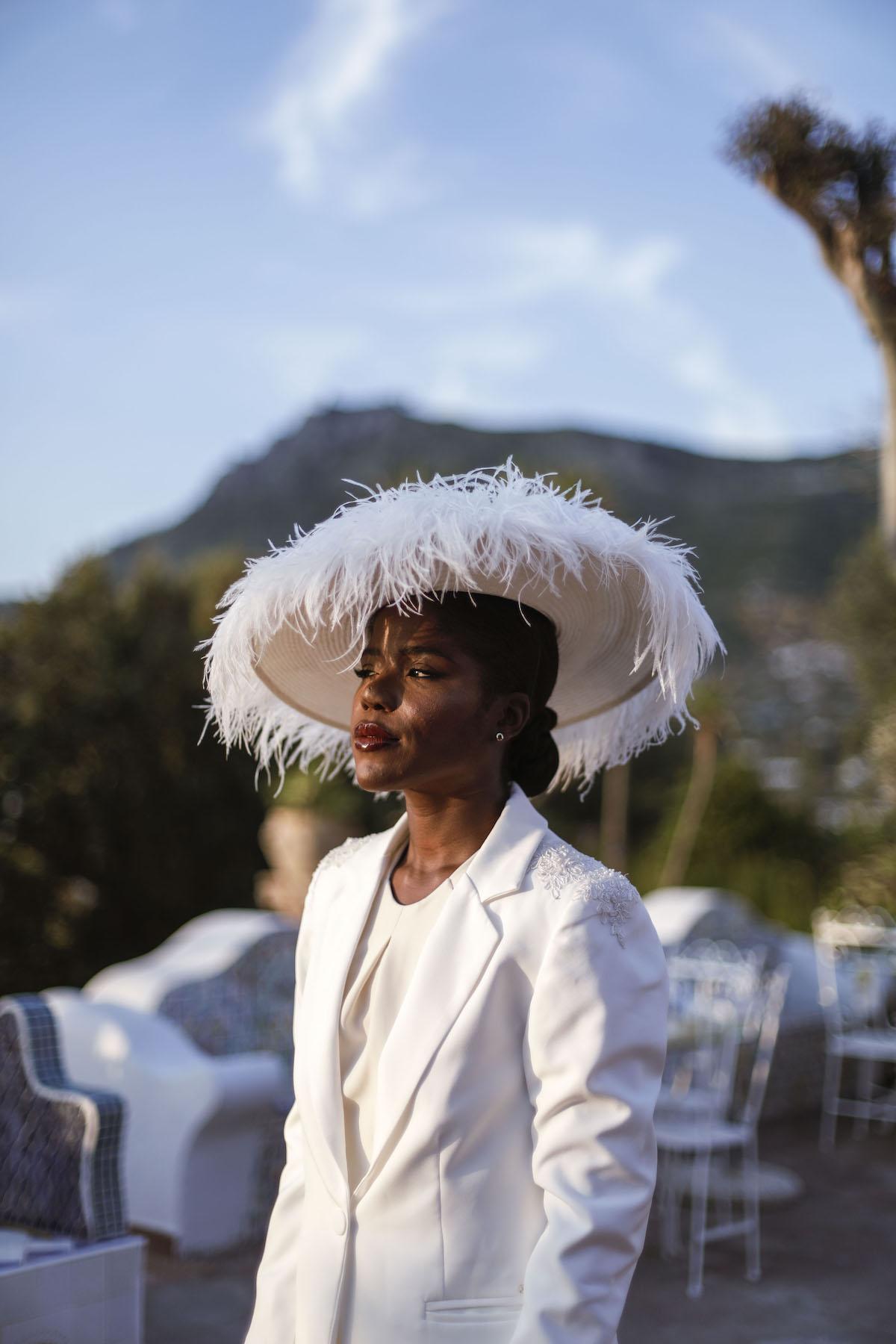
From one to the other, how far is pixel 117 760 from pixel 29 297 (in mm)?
7142

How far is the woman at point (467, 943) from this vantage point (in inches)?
49.4

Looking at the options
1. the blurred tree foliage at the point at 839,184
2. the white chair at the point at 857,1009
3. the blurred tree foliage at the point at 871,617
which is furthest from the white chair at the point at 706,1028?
the blurred tree foliage at the point at 871,617

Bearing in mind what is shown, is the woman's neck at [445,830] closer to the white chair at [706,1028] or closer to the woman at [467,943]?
the woman at [467,943]

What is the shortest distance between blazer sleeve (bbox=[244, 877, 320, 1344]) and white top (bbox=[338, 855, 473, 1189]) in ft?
0.32

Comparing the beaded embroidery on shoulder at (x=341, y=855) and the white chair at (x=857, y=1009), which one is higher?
the beaded embroidery on shoulder at (x=341, y=855)

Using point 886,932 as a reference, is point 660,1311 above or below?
below

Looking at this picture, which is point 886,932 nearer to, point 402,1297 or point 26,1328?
point 26,1328

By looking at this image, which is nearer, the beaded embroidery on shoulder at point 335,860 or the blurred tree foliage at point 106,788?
the beaded embroidery on shoulder at point 335,860

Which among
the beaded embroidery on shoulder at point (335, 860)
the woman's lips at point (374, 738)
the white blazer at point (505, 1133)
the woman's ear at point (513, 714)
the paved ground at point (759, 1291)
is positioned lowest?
the paved ground at point (759, 1291)

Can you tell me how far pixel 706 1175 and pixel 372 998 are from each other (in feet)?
9.42

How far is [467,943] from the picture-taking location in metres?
1.37

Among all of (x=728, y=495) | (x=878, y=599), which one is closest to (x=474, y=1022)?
(x=878, y=599)

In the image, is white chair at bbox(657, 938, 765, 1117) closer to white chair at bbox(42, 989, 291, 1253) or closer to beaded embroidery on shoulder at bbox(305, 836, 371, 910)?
white chair at bbox(42, 989, 291, 1253)

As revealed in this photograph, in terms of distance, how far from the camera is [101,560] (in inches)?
372
